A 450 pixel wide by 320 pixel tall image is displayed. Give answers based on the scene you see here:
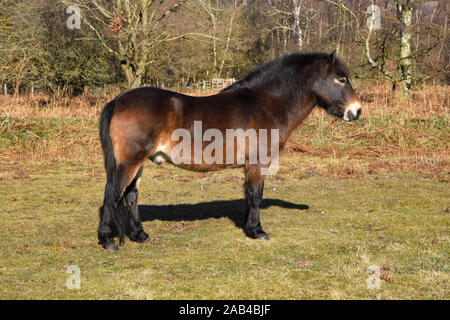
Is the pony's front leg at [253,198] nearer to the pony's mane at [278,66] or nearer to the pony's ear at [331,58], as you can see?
the pony's mane at [278,66]

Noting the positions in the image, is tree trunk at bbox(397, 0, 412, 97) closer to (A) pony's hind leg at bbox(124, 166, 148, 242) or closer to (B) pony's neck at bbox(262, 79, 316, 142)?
(B) pony's neck at bbox(262, 79, 316, 142)

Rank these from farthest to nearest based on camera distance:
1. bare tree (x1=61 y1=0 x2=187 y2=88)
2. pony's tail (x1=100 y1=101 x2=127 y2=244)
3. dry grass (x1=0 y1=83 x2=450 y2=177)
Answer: bare tree (x1=61 y1=0 x2=187 y2=88) → dry grass (x1=0 y1=83 x2=450 y2=177) → pony's tail (x1=100 y1=101 x2=127 y2=244)

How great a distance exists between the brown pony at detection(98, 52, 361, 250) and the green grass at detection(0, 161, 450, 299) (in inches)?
20.5

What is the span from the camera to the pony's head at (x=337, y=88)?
5.45 metres

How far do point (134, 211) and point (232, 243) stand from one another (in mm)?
1321

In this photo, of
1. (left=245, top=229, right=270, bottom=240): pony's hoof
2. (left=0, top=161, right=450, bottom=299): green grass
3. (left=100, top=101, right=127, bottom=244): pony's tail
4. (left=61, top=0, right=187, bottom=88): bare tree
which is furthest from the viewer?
(left=61, top=0, right=187, bottom=88): bare tree

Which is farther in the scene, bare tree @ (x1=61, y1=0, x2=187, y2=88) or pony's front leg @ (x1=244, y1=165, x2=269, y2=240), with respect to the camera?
bare tree @ (x1=61, y1=0, x2=187, y2=88)

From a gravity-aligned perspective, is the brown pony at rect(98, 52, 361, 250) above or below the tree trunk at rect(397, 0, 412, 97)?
below

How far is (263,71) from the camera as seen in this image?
555 cm

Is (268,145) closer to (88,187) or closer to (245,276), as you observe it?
(245,276)

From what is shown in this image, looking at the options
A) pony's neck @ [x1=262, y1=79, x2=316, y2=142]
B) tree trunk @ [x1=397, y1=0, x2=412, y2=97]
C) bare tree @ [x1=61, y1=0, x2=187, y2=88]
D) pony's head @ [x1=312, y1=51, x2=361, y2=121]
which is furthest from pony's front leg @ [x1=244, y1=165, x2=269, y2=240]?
bare tree @ [x1=61, y1=0, x2=187, y2=88]

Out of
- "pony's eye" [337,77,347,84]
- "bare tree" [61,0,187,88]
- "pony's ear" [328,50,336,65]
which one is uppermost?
"bare tree" [61,0,187,88]

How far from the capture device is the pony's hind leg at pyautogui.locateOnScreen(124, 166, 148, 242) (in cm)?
532
